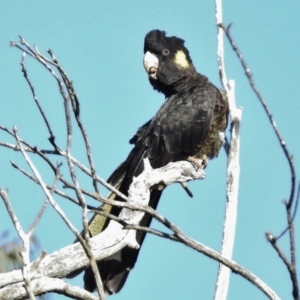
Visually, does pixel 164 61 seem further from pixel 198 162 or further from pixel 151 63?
pixel 198 162

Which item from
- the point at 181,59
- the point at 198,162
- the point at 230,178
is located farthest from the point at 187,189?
the point at 230,178

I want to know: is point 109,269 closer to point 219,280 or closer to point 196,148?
point 196,148

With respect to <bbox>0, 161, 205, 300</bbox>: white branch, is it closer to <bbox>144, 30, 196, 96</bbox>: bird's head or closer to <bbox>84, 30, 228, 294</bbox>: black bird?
<bbox>84, 30, 228, 294</bbox>: black bird

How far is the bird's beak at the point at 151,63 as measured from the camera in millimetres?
7770

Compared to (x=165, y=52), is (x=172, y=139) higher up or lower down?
lower down

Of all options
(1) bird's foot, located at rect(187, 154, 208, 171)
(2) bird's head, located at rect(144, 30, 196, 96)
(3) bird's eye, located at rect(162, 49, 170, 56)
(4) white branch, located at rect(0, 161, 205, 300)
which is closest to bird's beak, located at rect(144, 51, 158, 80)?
(2) bird's head, located at rect(144, 30, 196, 96)

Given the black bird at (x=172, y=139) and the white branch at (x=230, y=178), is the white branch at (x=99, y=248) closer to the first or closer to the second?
the black bird at (x=172, y=139)

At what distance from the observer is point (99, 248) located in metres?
5.00

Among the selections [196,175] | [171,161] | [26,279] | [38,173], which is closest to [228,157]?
[38,173]

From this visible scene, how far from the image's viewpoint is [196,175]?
6383 millimetres

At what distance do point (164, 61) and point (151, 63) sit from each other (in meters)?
0.14

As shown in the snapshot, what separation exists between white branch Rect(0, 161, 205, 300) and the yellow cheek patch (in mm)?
1684

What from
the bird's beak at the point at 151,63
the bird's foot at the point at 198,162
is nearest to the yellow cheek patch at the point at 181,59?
the bird's beak at the point at 151,63

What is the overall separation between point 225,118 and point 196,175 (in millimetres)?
985
